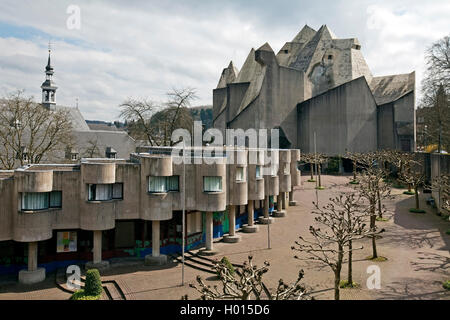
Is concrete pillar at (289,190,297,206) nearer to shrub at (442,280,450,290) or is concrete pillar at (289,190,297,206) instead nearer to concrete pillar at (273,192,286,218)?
concrete pillar at (273,192,286,218)

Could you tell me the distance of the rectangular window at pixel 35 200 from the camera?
2092 cm

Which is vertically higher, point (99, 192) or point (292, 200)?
point (99, 192)

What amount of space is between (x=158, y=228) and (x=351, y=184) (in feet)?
126

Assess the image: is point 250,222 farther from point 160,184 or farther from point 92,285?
point 92,285

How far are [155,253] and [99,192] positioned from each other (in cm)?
605

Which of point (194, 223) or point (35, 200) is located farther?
point (194, 223)

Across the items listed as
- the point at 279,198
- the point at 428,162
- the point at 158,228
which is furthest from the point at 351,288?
the point at 428,162

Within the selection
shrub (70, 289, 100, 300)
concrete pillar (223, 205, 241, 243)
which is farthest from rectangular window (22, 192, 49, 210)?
concrete pillar (223, 205, 241, 243)

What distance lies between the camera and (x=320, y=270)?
21422 millimetres

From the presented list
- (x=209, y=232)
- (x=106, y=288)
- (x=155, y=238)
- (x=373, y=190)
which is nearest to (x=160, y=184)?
(x=155, y=238)

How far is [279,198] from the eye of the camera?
3806 cm

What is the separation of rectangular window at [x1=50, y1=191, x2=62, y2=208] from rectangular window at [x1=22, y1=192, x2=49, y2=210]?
358 mm

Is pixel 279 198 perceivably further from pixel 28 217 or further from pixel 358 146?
pixel 358 146

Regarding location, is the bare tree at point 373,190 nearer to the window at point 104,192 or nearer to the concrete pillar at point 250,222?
the concrete pillar at point 250,222
